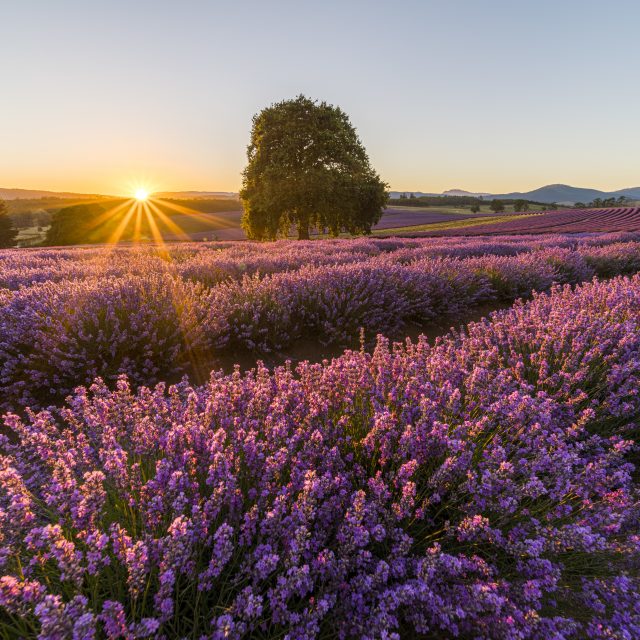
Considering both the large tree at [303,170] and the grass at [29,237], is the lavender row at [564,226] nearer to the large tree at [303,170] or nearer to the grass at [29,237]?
the large tree at [303,170]

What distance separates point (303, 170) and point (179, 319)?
1774 cm

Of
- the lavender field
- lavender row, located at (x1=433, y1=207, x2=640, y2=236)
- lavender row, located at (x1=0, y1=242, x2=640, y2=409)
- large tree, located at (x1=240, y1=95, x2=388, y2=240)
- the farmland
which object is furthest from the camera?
the farmland

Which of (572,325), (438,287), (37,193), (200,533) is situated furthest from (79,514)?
(37,193)

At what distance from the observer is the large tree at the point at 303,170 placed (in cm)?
1953

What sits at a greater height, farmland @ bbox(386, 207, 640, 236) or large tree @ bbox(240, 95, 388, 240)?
large tree @ bbox(240, 95, 388, 240)

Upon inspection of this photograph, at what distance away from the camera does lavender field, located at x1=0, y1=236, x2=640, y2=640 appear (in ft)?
3.87

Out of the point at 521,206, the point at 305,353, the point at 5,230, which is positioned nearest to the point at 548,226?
the point at 305,353

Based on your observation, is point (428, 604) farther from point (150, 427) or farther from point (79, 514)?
point (150, 427)

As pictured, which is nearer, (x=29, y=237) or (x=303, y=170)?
(x=303, y=170)

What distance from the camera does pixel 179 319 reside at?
3736 mm

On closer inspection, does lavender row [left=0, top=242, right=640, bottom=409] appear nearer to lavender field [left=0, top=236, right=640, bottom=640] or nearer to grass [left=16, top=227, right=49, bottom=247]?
lavender field [left=0, top=236, right=640, bottom=640]

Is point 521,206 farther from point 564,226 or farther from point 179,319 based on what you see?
point 179,319

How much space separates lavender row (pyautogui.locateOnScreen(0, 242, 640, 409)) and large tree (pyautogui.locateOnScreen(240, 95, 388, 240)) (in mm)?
14876

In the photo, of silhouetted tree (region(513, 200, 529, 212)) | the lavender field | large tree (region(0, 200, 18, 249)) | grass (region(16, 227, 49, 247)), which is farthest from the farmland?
grass (region(16, 227, 49, 247))
